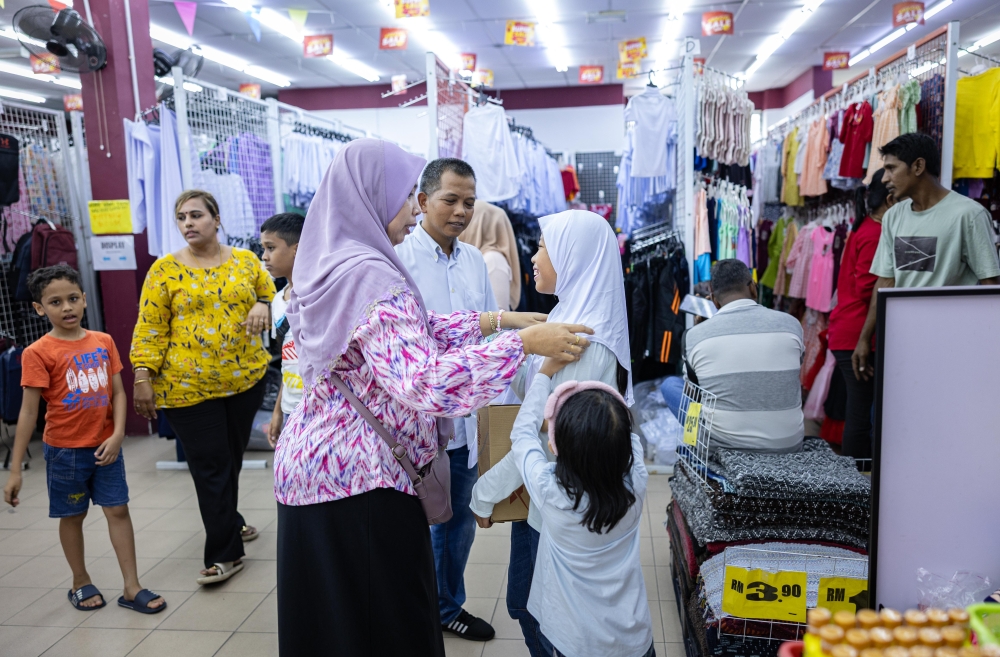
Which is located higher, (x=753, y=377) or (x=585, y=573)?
(x=753, y=377)

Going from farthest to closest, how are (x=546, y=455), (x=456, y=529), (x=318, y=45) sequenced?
(x=318, y=45)
(x=456, y=529)
(x=546, y=455)

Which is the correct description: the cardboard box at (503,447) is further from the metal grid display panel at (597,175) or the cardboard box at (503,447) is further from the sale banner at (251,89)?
the sale banner at (251,89)

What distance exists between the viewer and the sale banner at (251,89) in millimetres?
11992

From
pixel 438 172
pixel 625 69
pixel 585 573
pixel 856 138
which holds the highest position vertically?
pixel 625 69

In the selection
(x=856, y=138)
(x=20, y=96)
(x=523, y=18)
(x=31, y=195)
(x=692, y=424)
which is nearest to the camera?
(x=692, y=424)

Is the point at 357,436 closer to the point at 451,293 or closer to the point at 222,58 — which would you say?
the point at 451,293

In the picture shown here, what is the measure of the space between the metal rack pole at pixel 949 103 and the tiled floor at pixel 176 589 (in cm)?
242

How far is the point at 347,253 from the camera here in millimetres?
1469

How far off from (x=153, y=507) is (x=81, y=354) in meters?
1.67

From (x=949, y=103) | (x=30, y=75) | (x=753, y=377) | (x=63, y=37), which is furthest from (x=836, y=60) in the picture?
(x=30, y=75)

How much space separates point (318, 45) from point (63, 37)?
17.1 feet

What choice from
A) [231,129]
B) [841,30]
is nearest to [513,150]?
[231,129]

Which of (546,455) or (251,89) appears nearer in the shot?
(546,455)

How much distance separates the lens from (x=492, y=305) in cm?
271
